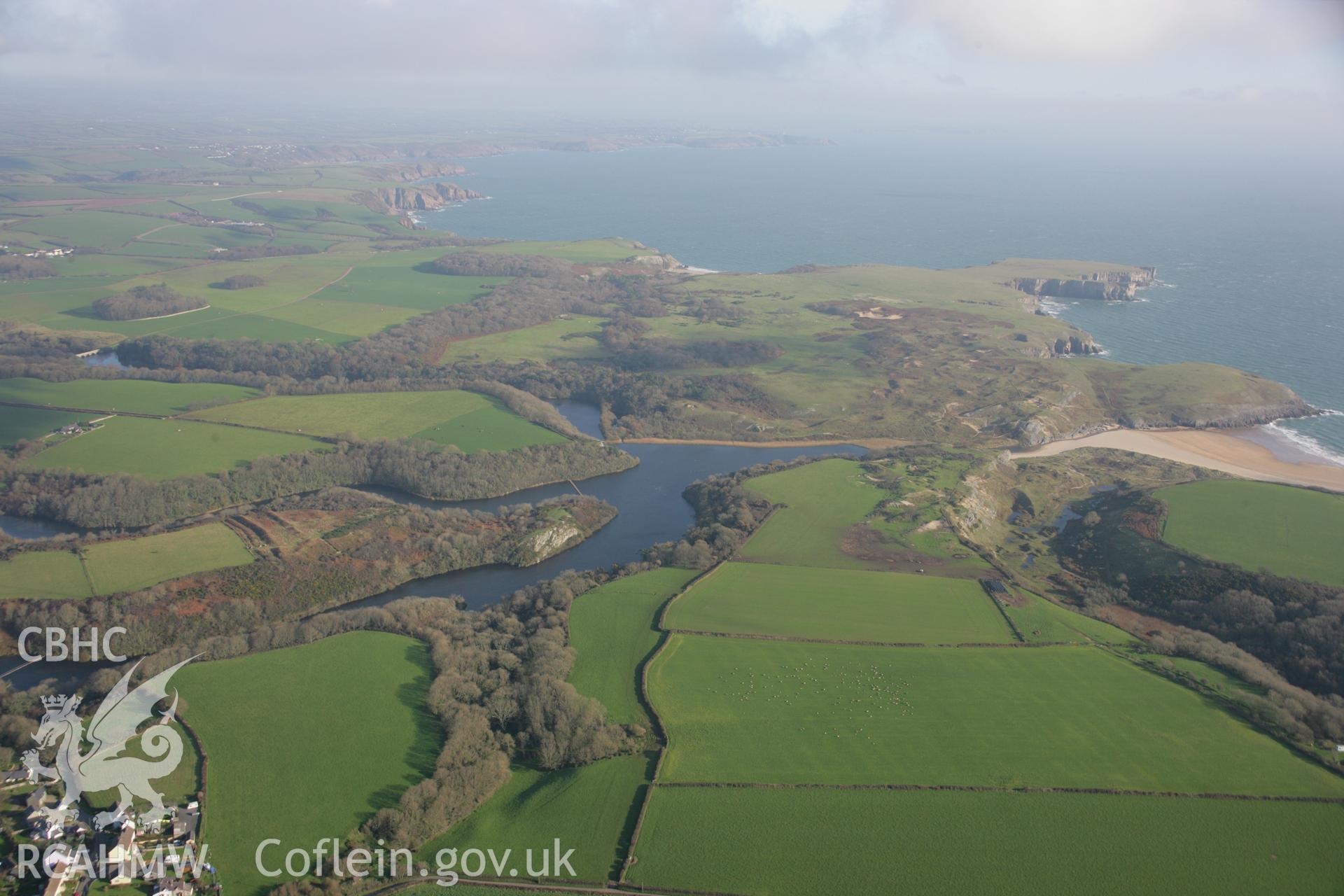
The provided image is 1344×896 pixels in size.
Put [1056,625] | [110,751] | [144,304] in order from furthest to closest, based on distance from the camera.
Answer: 1. [144,304]
2. [1056,625]
3. [110,751]

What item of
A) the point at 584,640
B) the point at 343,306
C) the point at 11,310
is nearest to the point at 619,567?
the point at 584,640

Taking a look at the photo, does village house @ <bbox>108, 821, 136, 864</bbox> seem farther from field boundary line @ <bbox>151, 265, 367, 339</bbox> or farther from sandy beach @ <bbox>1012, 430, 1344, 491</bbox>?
field boundary line @ <bbox>151, 265, 367, 339</bbox>

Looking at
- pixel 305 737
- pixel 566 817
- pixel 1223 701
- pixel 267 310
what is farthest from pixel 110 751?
pixel 267 310

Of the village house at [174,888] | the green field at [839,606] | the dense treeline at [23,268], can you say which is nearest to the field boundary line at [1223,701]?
the green field at [839,606]

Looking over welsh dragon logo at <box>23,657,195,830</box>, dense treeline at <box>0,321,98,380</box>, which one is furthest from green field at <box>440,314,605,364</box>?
welsh dragon logo at <box>23,657,195,830</box>

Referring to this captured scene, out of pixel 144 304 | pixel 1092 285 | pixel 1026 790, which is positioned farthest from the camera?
pixel 1092 285

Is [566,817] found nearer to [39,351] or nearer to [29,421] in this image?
[29,421]
